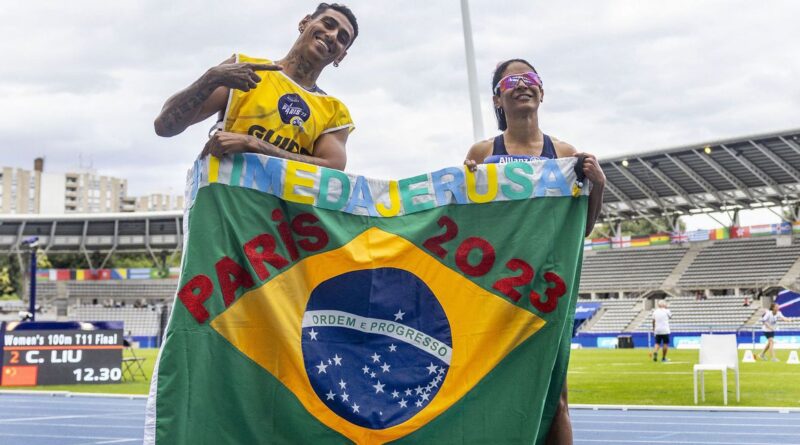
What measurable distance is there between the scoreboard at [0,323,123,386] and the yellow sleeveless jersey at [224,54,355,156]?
14.6m

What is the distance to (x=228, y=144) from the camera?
3.25 metres

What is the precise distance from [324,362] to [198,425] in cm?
52

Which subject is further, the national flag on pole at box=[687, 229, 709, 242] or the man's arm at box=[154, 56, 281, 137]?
the national flag on pole at box=[687, 229, 709, 242]

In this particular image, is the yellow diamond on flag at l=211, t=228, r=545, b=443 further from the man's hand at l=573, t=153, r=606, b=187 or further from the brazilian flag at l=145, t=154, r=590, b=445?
the man's hand at l=573, t=153, r=606, b=187

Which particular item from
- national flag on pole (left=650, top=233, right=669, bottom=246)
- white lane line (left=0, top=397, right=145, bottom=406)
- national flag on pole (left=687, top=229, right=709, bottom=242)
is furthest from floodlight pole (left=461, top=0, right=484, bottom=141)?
national flag on pole (left=650, top=233, right=669, bottom=246)

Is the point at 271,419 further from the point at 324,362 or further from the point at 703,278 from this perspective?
the point at 703,278

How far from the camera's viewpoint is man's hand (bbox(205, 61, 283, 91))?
10.4 ft

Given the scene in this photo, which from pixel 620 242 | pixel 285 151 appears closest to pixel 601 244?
pixel 620 242

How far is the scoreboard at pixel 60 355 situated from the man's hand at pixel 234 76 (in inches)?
582

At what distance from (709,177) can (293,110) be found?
43.2 m

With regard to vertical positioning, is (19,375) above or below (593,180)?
below

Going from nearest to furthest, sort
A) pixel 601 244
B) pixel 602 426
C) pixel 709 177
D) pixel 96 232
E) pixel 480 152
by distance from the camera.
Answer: pixel 480 152 → pixel 602 426 → pixel 709 177 → pixel 601 244 → pixel 96 232

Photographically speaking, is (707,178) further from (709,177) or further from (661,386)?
(661,386)

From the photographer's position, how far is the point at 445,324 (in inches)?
138
